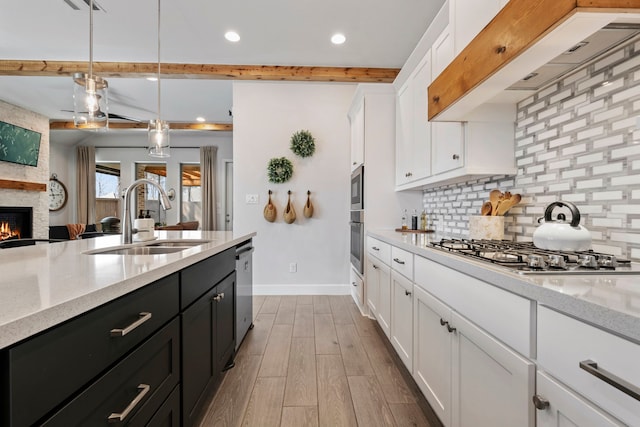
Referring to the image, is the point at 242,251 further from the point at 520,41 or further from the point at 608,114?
the point at 608,114

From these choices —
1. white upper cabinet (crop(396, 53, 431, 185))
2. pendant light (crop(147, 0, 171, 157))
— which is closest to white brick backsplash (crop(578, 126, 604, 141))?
white upper cabinet (crop(396, 53, 431, 185))

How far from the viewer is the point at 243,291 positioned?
2439mm

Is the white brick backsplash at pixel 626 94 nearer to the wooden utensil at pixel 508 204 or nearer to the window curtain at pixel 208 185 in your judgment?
the wooden utensil at pixel 508 204

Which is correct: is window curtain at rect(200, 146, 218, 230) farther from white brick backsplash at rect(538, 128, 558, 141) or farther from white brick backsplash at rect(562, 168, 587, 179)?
white brick backsplash at rect(562, 168, 587, 179)

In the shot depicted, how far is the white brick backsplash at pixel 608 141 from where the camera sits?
118 centimetres

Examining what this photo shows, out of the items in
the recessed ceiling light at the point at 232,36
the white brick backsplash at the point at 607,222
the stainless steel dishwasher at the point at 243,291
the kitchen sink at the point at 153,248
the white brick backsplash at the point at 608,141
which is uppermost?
the recessed ceiling light at the point at 232,36

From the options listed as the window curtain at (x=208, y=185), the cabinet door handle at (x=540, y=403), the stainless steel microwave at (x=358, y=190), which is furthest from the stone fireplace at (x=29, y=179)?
the cabinet door handle at (x=540, y=403)

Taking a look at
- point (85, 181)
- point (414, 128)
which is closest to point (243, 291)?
point (414, 128)

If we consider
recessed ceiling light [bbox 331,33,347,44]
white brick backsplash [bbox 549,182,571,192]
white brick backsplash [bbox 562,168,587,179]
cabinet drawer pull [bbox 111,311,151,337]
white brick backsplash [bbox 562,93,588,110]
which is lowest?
cabinet drawer pull [bbox 111,311,151,337]

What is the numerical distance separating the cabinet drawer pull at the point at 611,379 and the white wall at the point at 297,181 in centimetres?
343

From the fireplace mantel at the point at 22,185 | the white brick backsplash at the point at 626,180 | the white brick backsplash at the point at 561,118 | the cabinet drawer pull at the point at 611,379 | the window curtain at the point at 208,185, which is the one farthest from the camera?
the window curtain at the point at 208,185

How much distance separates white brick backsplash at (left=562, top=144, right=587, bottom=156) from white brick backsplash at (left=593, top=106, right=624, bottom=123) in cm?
11

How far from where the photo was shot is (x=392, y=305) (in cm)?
218

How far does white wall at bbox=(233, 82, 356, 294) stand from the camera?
400 cm
